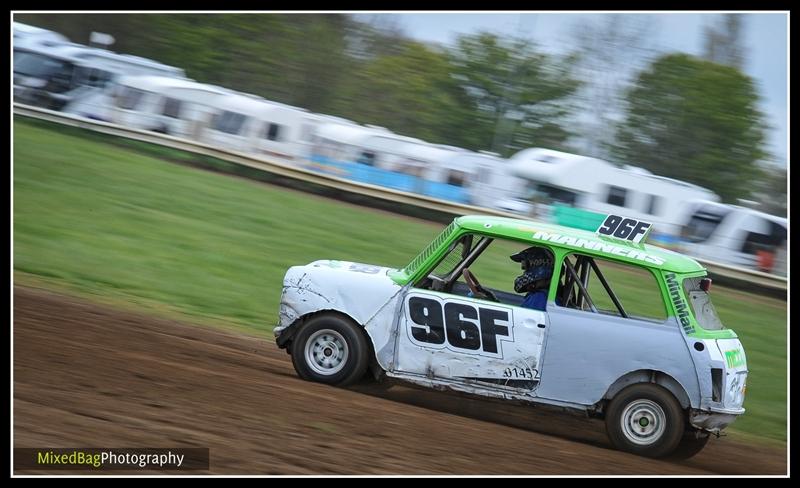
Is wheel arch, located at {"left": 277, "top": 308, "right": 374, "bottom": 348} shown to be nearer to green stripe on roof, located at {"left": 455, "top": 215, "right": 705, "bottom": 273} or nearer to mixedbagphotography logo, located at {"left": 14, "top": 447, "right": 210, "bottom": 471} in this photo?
green stripe on roof, located at {"left": 455, "top": 215, "right": 705, "bottom": 273}

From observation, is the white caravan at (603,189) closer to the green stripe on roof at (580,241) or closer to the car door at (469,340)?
the green stripe on roof at (580,241)

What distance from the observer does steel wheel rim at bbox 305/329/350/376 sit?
8172 millimetres

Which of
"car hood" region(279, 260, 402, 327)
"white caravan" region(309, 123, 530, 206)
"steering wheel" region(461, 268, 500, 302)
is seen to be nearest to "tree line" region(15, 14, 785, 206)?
"white caravan" region(309, 123, 530, 206)

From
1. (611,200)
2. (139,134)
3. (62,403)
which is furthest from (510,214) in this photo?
(62,403)

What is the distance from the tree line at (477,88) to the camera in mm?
28562

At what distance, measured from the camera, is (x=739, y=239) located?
2192cm

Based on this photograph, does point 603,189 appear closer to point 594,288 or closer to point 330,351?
point 594,288

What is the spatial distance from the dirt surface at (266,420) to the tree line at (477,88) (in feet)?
63.9

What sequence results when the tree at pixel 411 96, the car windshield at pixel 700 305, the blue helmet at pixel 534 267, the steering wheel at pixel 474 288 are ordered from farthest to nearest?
the tree at pixel 411 96 < the steering wheel at pixel 474 288 < the blue helmet at pixel 534 267 < the car windshield at pixel 700 305

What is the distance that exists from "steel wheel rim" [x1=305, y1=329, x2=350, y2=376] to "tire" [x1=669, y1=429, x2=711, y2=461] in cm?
305

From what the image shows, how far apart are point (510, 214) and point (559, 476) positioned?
16.3 m

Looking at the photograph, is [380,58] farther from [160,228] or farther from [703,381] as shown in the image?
[703,381]

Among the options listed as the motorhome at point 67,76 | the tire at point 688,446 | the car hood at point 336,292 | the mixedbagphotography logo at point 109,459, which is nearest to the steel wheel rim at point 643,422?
the tire at point 688,446

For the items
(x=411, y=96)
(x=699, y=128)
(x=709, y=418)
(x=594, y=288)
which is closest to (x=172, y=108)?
(x=411, y=96)
